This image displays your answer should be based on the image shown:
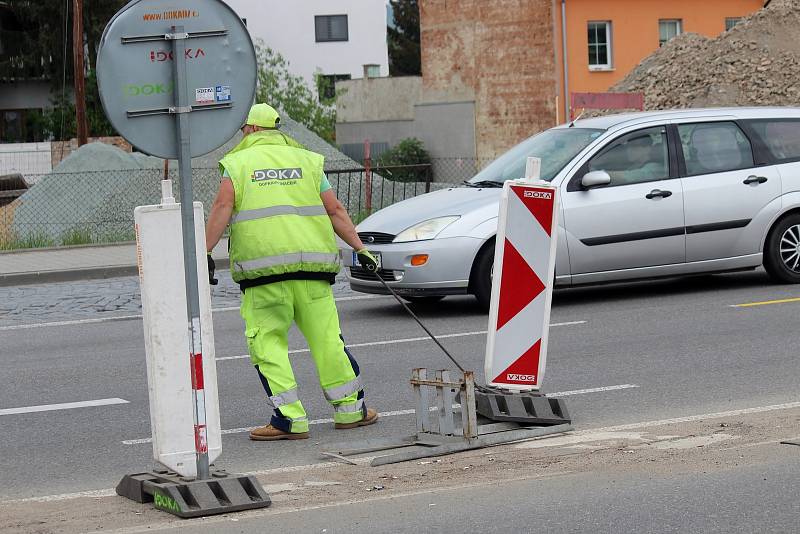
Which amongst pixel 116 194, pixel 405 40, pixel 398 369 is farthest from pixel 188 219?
pixel 405 40

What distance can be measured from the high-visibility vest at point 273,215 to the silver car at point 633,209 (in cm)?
452

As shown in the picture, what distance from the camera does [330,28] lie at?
70.9 meters

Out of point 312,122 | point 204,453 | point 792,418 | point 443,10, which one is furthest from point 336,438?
point 312,122

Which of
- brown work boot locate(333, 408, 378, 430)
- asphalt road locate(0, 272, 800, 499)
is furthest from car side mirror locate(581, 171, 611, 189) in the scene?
brown work boot locate(333, 408, 378, 430)

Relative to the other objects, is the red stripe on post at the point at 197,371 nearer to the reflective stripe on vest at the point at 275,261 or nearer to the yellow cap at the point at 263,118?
the reflective stripe on vest at the point at 275,261

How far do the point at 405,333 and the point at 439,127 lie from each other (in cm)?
4105

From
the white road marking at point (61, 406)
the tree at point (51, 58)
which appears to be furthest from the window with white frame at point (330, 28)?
the white road marking at point (61, 406)

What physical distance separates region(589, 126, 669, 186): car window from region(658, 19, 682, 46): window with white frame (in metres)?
36.7

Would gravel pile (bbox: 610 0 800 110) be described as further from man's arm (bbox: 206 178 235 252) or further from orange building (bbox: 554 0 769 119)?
man's arm (bbox: 206 178 235 252)

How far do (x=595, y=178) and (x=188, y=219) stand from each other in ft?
23.2

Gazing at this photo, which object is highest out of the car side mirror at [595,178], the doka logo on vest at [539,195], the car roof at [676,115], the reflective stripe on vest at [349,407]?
the car roof at [676,115]

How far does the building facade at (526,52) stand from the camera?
47.0 meters

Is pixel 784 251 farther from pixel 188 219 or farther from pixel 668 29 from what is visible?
pixel 668 29

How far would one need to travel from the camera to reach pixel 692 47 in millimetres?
39219
